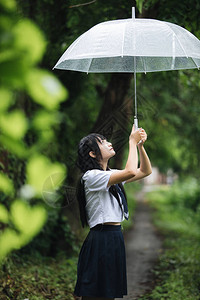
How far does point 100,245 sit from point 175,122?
29.4ft

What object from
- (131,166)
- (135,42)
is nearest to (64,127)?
(135,42)

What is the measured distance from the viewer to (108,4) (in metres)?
6.20

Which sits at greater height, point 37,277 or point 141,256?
point 37,277

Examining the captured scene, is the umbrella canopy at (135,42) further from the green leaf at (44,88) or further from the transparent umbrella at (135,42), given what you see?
the green leaf at (44,88)

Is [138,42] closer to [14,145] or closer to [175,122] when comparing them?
[14,145]

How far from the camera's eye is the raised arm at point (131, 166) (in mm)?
2900

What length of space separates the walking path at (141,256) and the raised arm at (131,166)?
300 cm

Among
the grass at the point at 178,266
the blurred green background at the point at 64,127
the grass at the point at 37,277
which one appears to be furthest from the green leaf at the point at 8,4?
the grass at the point at 178,266

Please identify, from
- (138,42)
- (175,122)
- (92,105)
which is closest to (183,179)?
(175,122)

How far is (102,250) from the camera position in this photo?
3148mm

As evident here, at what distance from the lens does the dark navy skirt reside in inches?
123

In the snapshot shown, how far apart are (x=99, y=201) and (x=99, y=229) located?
0.79 feet

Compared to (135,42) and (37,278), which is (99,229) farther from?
(37,278)

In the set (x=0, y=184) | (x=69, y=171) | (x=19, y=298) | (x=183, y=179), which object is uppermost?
(x=0, y=184)
